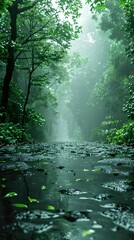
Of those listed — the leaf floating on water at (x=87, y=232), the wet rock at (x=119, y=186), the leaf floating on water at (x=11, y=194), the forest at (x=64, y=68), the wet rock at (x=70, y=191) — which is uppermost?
the forest at (x=64, y=68)

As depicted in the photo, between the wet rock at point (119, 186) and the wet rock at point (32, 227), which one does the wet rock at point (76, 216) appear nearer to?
the wet rock at point (32, 227)

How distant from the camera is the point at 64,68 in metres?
29.6

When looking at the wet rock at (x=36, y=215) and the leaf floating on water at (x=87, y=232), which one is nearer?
the leaf floating on water at (x=87, y=232)

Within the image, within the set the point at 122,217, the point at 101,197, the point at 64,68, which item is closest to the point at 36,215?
the point at 122,217

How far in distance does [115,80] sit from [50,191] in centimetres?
2803

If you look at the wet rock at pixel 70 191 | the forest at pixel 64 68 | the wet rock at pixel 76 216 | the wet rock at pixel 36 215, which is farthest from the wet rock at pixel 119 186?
the forest at pixel 64 68

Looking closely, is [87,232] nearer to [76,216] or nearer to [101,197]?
[76,216]

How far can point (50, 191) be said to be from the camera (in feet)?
8.15

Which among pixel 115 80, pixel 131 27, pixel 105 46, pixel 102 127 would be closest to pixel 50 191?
pixel 131 27

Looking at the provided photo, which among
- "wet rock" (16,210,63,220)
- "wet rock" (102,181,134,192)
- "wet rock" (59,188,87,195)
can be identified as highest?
"wet rock" (102,181,134,192)

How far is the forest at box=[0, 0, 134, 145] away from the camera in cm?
1230

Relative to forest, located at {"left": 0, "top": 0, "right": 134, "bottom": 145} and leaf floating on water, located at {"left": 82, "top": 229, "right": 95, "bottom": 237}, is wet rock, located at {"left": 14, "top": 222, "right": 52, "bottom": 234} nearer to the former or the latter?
leaf floating on water, located at {"left": 82, "top": 229, "right": 95, "bottom": 237}

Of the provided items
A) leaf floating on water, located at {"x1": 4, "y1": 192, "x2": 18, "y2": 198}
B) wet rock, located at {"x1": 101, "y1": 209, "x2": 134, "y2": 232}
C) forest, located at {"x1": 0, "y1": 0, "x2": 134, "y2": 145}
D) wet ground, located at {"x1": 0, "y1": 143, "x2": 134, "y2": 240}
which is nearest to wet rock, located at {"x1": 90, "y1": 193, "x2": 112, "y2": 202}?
wet ground, located at {"x1": 0, "y1": 143, "x2": 134, "y2": 240}

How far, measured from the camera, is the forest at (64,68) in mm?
12305
